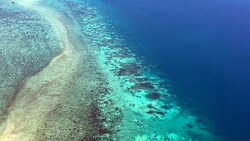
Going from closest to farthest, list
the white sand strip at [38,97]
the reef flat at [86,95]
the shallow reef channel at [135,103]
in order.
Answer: the white sand strip at [38,97] → the reef flat at [86,95] → the shallow reef channel at [135,103]

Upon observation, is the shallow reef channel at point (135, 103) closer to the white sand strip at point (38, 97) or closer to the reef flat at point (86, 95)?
the reef flat at point (86, 95)

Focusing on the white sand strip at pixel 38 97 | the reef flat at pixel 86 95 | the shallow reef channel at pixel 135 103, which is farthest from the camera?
the shallow reef channel at pixel 135 103

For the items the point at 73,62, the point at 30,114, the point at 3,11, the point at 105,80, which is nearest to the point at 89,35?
the point at 73,62

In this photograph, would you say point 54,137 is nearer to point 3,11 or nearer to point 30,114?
point 30,114

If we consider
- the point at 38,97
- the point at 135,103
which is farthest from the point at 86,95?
the point at 135,103

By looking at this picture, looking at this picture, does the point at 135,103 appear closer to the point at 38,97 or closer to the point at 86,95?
the point at 86,95

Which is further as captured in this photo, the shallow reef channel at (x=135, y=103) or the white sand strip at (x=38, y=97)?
the shallow reef channel at (x=135, y=103)

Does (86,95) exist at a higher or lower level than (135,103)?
lower

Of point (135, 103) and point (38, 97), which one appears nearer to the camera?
point (38, 97)

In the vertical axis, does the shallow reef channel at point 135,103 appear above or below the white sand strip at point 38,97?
above

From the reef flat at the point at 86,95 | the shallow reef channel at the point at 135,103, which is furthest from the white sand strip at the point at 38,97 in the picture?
the shallow reef channel at the point at 135,103
